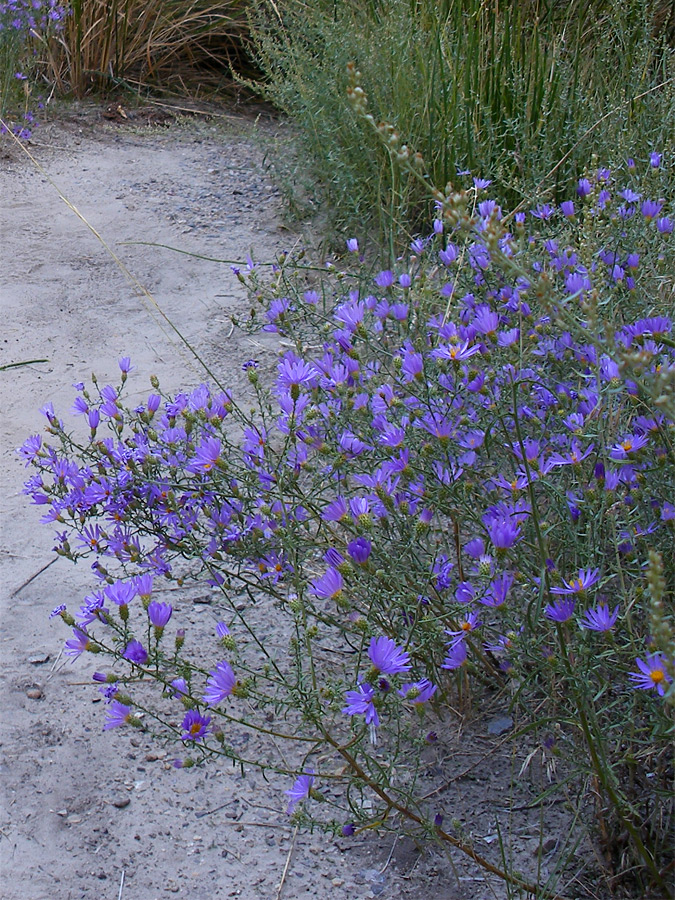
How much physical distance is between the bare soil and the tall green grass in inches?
24.7

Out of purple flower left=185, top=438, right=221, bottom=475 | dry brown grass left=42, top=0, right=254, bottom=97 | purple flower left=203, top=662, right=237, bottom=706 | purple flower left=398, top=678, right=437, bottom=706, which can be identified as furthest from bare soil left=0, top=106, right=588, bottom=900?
dry brown grass left=42, top=0, right=254, bottom=97

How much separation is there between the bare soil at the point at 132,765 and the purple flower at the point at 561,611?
1.07 ft

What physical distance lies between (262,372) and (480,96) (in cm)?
140

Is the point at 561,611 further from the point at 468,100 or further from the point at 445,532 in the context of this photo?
the point at 468,100

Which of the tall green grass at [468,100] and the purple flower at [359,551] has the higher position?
the tall green grass at [468,100]

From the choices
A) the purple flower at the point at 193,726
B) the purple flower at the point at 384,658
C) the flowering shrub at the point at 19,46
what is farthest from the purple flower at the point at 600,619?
the flowering shrub at the point at 19,46

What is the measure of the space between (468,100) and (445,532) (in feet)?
7.94

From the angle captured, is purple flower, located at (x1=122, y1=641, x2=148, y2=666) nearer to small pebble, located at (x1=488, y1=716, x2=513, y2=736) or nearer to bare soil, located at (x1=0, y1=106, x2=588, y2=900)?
bare soil, located at (x1=0, y1=106, x2=588, y2=900)

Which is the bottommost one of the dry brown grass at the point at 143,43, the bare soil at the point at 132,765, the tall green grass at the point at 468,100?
the bare soil at the point at 132,765

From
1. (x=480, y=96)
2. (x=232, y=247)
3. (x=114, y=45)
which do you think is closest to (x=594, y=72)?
(x=480, y=96)

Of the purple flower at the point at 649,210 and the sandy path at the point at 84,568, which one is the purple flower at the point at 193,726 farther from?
the purple flower at the point at 649,210

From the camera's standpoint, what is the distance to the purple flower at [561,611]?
1167 mm

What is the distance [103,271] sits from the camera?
3.82m

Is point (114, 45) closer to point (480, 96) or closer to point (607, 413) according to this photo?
point (480, 96)
